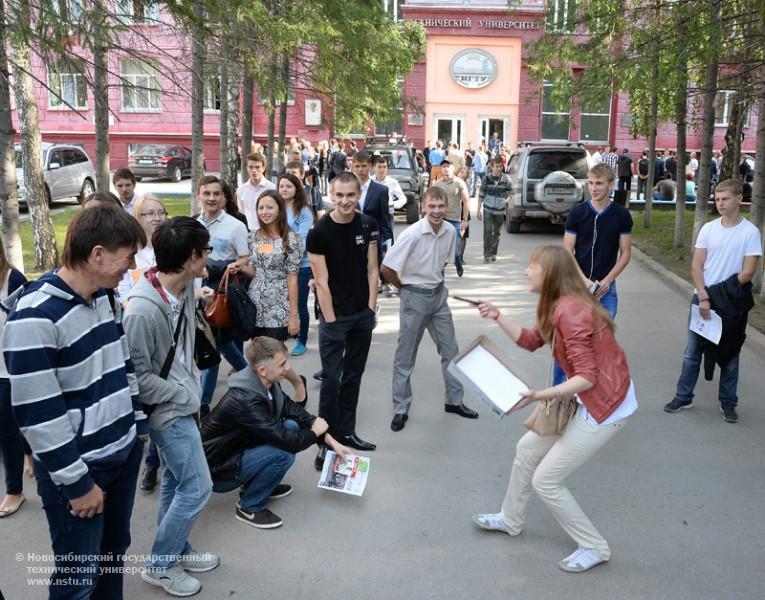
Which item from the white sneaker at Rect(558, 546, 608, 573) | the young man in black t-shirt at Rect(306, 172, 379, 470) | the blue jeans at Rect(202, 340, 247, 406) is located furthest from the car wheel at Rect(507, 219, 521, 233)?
the white sneaker at Rect(558, 546, 608, 573)

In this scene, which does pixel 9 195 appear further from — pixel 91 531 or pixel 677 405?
pixel 677 405

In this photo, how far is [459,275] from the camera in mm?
11938

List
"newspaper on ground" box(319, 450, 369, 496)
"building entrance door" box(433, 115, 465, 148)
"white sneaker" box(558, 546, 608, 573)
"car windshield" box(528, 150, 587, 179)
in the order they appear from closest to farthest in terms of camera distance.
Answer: "white sneaker" box(558, 546, 608, 573) < "newspaper on ground" box(319, 450, 369, 496) < "car windshield" box(528, 150, 587, 179) < "building entrance door" box(433, 115, 465, 148)

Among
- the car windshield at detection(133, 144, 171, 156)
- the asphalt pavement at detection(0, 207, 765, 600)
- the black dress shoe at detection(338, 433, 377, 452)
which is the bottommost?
the asphalt pavement at detection(0, 207, 765, 600)

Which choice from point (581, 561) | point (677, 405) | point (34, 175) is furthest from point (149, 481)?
point (34, 175)

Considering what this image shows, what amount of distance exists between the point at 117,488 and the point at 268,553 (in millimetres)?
1359

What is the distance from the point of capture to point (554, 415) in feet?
12.6

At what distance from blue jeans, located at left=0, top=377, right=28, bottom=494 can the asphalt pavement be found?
18 cm

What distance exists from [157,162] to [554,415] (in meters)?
27.2

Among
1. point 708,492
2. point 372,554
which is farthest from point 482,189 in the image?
point 372,554

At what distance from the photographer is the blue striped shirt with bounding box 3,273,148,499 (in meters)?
2.53

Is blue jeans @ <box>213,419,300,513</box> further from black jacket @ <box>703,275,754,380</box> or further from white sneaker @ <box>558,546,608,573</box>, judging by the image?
black jacket @ <box>703,275,754,380</box>

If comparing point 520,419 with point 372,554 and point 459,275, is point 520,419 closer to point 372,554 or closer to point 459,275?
point 372,554

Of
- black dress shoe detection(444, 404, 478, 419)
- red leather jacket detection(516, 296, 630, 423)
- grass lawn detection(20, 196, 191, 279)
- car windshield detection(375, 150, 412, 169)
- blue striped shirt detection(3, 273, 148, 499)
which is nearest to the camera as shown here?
blue striped shirt detection(3, 273, 148, 499)
